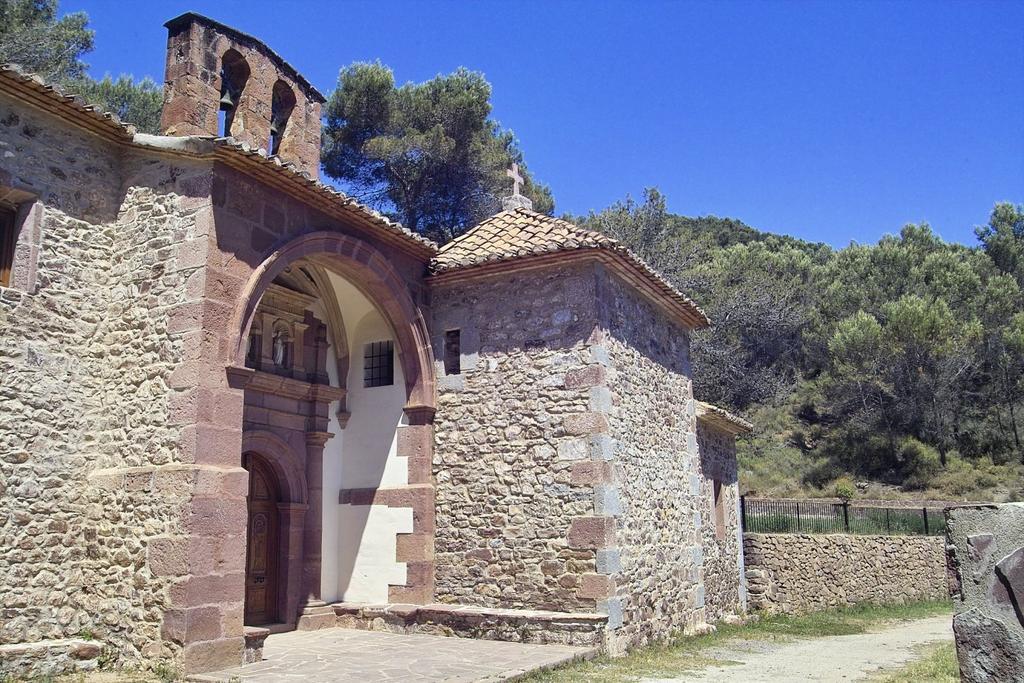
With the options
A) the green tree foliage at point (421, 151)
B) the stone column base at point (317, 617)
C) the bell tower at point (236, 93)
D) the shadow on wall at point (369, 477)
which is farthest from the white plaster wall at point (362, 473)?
the green tree foliage at point (421, 151)

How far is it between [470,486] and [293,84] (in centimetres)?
569

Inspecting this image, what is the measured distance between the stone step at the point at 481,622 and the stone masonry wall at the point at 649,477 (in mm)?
373

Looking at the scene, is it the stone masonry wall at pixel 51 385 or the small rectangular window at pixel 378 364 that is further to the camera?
the small rectangular window at pixel 378 364

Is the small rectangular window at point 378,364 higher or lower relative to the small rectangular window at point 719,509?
higher

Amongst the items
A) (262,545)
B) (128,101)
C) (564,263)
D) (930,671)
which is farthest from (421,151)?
(930,671)

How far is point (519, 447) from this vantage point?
Result: 1058cm

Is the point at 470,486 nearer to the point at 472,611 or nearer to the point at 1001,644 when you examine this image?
the point at 472,611

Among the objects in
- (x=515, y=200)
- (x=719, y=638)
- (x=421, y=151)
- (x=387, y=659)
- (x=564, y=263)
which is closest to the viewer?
(x=387, y=659)

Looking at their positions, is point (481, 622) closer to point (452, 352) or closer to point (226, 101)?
point (452, 352)

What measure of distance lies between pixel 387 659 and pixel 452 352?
14.2 ft

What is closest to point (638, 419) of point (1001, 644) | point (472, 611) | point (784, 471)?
point (472, 611)

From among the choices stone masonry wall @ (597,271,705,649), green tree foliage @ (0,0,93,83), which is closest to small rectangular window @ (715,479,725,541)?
stone masonry wall @ (597,271,705,649)

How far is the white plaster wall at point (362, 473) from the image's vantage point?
36.3 ft

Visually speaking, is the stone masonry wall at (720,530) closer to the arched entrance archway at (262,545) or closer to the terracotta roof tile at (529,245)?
the terracotta roof tile at (529,245)
